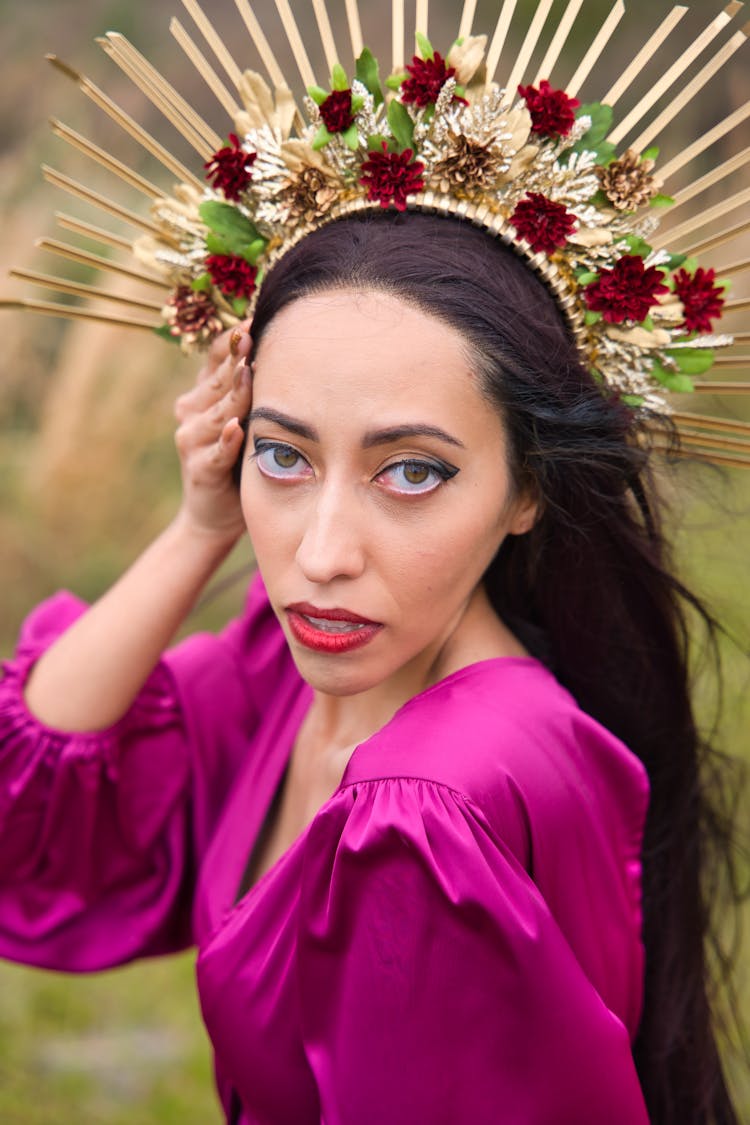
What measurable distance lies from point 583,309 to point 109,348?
2866 mm

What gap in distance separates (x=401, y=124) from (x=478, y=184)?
5.4 inches

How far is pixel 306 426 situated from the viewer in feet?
4.84

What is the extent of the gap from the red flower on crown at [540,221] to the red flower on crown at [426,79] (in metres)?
0.16

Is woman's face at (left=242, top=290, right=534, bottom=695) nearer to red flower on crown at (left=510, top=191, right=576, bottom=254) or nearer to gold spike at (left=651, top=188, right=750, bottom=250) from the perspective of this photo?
red flower on crown at (left=510, top=191, right=576, bottom=254)

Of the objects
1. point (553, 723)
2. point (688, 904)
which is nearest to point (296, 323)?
point (553, 723)

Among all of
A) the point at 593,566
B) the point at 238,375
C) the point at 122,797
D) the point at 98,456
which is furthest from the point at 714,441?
the point at 98,456

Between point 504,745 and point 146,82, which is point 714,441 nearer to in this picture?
point 504,745

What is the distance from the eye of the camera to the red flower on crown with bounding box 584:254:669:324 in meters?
1.60

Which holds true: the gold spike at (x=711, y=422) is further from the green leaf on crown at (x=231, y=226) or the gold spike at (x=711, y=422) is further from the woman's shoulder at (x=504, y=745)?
the green leaf on crown at (x=231, y=226)

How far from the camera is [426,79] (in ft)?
5.01

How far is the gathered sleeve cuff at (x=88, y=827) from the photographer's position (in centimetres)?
194

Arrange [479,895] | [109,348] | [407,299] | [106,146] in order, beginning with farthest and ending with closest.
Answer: [106,146]
[109,348]
[407,299]
[479,895]

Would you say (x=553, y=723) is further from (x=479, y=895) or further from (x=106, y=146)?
(x=106, y=146)

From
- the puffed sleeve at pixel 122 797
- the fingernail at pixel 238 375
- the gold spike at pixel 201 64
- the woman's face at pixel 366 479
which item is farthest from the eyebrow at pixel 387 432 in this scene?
the puffed sleeve at pixel 122 797
